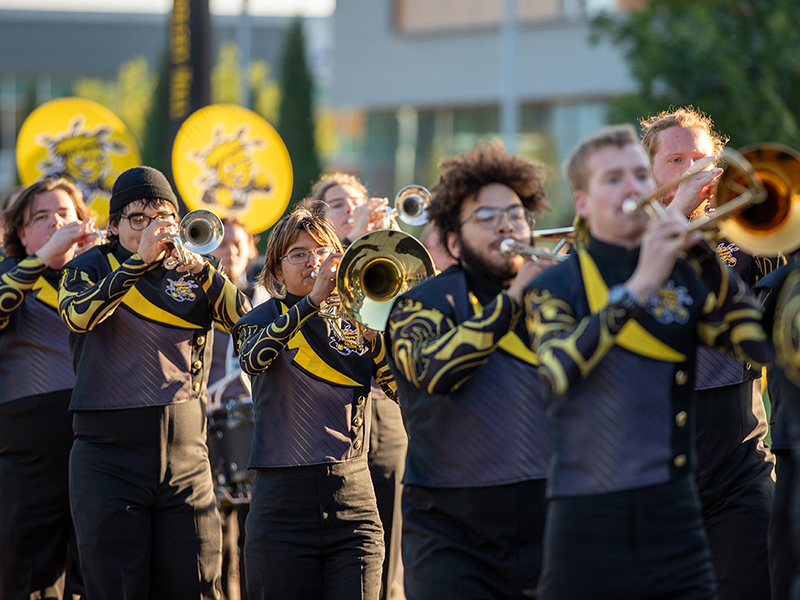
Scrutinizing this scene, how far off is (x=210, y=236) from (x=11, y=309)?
1192 millimetres

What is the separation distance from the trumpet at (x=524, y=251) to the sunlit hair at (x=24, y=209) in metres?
3.22

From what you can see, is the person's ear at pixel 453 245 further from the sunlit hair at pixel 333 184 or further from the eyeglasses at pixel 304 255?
the sunlit hair at pixel 333 184

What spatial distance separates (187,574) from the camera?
15.8 ft

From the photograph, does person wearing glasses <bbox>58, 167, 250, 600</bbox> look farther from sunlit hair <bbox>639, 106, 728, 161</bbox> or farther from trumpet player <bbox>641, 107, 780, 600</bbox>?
trumpet player <bbox>641, 107, 780, 600</bbox>

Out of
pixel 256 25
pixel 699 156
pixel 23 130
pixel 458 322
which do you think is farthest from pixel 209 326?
pixel 256 25

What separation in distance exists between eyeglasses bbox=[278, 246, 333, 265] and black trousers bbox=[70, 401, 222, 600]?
2.89 feet

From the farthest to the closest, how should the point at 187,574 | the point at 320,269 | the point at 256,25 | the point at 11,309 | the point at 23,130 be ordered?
the point at 256,25, the point at 23,130, the point at 11,309, the point at 187,574, the point at 320,269

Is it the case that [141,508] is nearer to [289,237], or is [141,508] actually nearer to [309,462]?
[309,462]

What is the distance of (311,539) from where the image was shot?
14.2 feet

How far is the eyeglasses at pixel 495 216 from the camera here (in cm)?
354

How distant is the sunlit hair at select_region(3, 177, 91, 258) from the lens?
5.75m

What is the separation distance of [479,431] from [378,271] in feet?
2.98

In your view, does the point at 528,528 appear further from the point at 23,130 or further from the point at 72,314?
the point at 23,130

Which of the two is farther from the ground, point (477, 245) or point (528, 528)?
point (477, 245)
